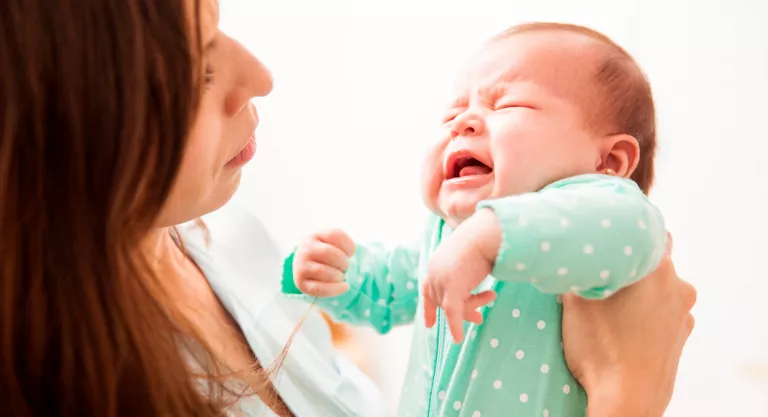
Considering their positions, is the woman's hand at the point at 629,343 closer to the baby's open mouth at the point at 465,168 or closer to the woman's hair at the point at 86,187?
the baby's open mouth at the point at 465,168

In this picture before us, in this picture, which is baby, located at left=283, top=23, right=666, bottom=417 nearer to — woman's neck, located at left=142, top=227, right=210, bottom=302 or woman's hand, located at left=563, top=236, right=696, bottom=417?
woman's hand, located at left=563, top=236, right=696, bottom=417

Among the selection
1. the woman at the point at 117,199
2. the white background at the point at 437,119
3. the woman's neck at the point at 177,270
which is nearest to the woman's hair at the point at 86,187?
the woman at the point at 117,199

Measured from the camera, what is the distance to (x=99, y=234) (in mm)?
518

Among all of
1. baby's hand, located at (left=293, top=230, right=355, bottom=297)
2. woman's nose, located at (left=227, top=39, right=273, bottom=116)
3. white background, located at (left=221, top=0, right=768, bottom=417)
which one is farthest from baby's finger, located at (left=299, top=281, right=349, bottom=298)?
white background, located at (left=221, top=0, right=768, bottom=417)

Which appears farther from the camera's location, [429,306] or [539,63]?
[539,63]

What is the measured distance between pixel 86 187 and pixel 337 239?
35cm

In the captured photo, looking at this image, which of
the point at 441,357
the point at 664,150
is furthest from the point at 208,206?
the point at 664,150

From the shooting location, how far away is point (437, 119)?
141 cm

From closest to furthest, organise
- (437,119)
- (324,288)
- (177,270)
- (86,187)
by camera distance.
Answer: (86,187), (324,288), (177,270), (437,119)

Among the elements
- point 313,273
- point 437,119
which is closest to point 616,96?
point 313,273

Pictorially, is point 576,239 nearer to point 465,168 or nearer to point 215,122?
point 465,168

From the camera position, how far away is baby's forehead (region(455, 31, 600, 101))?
68 centimetres

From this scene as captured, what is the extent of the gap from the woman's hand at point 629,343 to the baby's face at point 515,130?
0.14m

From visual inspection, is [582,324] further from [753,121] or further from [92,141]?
[753,121]
